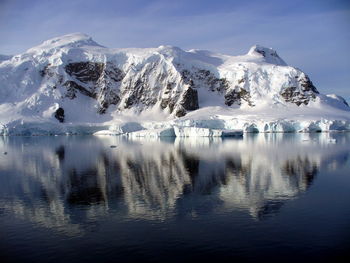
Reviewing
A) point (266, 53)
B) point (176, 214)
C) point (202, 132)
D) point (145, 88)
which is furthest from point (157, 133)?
point (266, 53)

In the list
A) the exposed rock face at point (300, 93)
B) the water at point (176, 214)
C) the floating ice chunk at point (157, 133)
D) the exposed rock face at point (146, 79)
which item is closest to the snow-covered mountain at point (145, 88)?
the exposed rock face at point (300, 93)

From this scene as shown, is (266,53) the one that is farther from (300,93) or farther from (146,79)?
(146,79)

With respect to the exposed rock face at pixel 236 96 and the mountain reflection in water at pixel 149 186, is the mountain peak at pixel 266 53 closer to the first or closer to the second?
the exposed rock face at pixel 236 96

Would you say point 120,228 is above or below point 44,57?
below

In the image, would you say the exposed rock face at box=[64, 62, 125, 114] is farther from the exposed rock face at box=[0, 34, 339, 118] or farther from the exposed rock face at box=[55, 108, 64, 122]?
the exposed rock face at box=[55, 108, 64, 122]

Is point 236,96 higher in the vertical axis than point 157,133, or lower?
higher

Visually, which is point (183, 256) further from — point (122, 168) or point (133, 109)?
point (133, 109)

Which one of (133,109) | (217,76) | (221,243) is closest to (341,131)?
(217,76)
